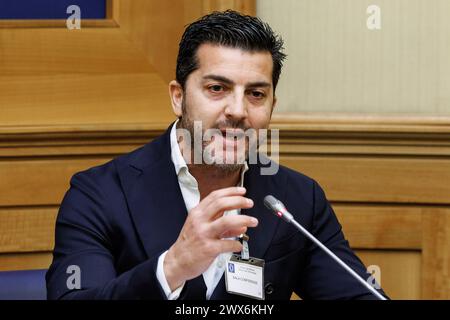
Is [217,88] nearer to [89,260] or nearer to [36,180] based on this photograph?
[89,260]

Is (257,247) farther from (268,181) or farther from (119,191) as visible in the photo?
(119,191)

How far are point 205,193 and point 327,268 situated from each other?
29 cm

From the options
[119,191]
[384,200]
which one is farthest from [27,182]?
[384,200]

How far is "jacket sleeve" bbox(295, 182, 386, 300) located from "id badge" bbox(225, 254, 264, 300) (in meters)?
0.18

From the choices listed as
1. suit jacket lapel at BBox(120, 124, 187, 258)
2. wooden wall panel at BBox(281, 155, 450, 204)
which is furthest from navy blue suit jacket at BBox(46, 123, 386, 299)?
wooden wall panel at BBox(281, 155, 450, 204)

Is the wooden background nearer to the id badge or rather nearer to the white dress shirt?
the white dress shirt

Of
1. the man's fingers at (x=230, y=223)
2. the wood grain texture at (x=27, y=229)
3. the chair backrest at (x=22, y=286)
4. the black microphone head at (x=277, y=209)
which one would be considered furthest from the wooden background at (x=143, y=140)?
the man's fingers at (x=230, y=223)

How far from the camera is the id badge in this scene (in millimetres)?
1824

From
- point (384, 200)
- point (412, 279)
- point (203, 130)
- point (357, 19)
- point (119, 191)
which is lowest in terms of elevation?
point (412, 279)

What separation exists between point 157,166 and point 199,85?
7.3 inches

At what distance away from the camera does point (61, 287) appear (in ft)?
5.76

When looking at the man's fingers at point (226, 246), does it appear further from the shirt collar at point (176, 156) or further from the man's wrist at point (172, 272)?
the shirt collar at point (176, 156)

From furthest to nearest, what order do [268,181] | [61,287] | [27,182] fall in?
[27,182] < [268,181] < [61,287]

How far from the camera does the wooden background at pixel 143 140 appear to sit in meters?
2.66
